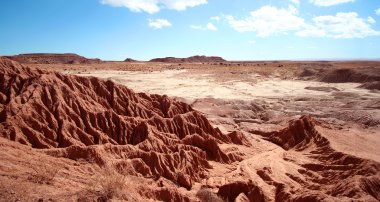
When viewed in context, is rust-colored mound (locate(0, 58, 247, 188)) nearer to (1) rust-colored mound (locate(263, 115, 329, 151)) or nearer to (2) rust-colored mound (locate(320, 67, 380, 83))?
(1) rust-colored mound (locate(263, 115, 329, 151))

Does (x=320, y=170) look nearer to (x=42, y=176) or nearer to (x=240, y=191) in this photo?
(x=240, y=191)

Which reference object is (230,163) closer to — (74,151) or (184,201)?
(184,201)

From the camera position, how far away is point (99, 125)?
21188 mm

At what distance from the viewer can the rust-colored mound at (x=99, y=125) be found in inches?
706

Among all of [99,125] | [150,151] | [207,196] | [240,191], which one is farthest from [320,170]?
[99,125]

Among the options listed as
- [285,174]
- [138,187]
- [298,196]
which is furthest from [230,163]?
[138,187]

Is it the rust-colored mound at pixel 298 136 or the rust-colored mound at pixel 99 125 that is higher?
the rust-colored mound at pixel 99 125

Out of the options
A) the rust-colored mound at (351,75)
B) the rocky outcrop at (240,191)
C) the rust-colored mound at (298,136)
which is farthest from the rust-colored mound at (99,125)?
the rust-colored mound at (351,75)

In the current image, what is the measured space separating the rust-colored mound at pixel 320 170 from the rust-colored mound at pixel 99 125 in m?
4.12

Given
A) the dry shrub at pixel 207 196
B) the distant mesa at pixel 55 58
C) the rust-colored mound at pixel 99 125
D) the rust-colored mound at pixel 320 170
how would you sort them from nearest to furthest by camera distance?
the rust-colored mound at pixel 320 170
the dry shrub at pixel 207 196
the rust-colored mound at pixel 99 125
the distant mesa at pixel 55 58

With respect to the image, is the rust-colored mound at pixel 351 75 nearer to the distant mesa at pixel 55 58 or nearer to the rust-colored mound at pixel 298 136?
the rust-colored mound at pixel 298 136

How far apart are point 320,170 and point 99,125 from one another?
506 inches

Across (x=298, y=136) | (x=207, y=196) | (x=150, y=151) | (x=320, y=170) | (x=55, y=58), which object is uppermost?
(x=55, y=58)

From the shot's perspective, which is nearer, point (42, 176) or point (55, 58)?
point (42, 176)
